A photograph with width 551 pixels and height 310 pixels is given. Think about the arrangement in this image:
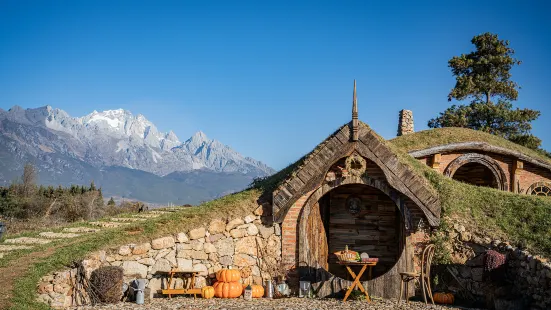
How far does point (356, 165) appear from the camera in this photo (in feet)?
42.4

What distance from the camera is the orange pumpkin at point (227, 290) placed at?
1234 cm

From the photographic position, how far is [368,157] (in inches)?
501

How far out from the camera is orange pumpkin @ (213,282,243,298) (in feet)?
40.5

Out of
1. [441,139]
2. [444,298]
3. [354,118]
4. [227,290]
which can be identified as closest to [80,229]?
[227,290]

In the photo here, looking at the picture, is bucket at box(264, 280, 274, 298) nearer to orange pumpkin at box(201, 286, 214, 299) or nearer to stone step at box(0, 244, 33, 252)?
orange pumpkin at box(201, 286, 214, 299)

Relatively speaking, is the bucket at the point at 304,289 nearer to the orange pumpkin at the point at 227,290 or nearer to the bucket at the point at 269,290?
the bucket at the point at 269,290

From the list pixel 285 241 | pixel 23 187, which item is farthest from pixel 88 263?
pixel 23 187

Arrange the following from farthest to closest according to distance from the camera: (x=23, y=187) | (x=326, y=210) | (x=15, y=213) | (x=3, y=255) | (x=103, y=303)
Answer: (x=23, y=187), (x=15, y=213), (x=326, y=210), (x=3, y=255), (x=103, y=303)

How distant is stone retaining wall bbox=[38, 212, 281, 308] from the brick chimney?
1682 centimetres

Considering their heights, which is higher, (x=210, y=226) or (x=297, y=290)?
(x=210, y=226)

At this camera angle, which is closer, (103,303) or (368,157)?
(103,303)

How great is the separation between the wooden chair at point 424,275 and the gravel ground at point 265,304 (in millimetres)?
350

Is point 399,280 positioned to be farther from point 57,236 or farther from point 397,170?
point 57,236

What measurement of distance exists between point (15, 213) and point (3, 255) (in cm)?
1746
